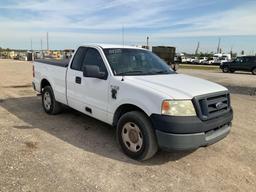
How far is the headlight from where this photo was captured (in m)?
3.74

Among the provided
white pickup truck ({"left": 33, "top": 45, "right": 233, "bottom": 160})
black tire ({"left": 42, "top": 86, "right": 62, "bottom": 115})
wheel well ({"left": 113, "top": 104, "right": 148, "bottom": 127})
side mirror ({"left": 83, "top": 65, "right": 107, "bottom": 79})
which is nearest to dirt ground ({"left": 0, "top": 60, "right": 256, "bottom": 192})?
white pickup truck ({"left": 33, "top": 45, "right": 233, "bottom": 160})

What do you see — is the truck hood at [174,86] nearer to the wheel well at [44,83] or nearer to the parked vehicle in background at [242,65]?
the wheel well at [44,83]

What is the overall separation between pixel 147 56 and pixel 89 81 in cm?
133

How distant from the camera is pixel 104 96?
15.6 feet

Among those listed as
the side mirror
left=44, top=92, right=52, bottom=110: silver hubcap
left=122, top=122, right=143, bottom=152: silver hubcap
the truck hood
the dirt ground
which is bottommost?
the dirt ground

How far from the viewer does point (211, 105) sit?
4.07 meters

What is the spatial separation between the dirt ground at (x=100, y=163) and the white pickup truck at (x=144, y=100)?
394 mm

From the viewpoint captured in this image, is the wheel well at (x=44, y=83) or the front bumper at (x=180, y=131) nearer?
the front bumper at (x=180, y=131)

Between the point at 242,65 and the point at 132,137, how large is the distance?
25354 millimetres

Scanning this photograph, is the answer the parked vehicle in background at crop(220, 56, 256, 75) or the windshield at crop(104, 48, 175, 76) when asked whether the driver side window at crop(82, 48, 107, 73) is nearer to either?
the windshield at crop(104, 48, 175, 76)

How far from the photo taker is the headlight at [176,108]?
3.74m

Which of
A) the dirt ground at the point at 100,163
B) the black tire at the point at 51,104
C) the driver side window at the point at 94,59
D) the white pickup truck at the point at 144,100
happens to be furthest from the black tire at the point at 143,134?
the black tire at the point at 51,104

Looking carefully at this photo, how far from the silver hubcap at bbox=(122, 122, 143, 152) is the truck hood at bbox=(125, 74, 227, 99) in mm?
674

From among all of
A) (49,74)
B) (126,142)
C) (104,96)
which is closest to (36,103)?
(49,74)
